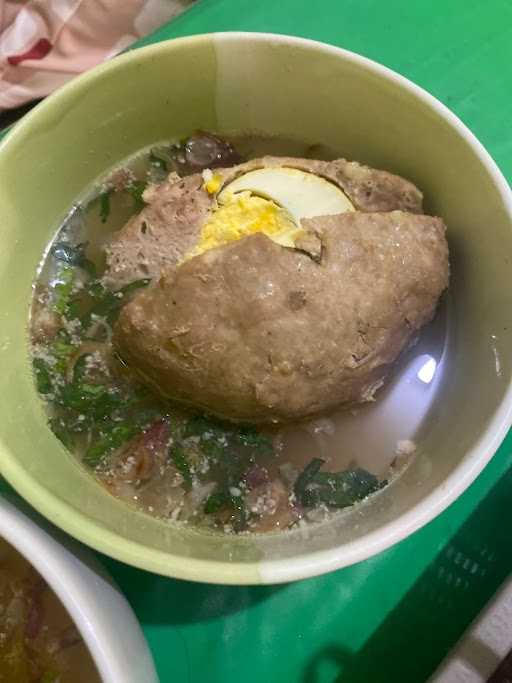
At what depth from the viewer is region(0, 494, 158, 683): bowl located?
621 mm

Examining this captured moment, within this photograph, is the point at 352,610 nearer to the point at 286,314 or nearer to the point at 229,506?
the point at 229,506

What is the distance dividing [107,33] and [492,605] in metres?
1.03

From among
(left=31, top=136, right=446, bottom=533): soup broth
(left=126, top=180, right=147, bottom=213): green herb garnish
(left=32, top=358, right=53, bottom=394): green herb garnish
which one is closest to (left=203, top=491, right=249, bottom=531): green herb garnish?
(left=31, top=136, right=446, bottom=533): soup broth

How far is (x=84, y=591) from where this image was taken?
0.65 m

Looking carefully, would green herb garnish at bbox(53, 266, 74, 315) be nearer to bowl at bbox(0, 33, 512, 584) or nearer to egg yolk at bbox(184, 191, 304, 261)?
bowl at bbox(0, 33, 512, 584)

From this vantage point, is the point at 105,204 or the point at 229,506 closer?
the point at 229,506

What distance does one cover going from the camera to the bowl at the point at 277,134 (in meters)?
0.69

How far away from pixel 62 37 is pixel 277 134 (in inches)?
18.6

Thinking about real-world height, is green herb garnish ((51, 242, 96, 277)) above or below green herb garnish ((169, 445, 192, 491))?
above

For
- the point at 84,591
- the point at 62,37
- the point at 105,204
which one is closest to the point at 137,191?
the point at 105,204

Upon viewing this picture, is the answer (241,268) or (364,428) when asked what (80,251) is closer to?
(241,268)

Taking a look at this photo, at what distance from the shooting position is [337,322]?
29.8 inches

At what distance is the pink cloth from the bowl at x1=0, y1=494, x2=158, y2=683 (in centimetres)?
75

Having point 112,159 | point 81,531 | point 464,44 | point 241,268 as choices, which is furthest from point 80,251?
point 464,44
